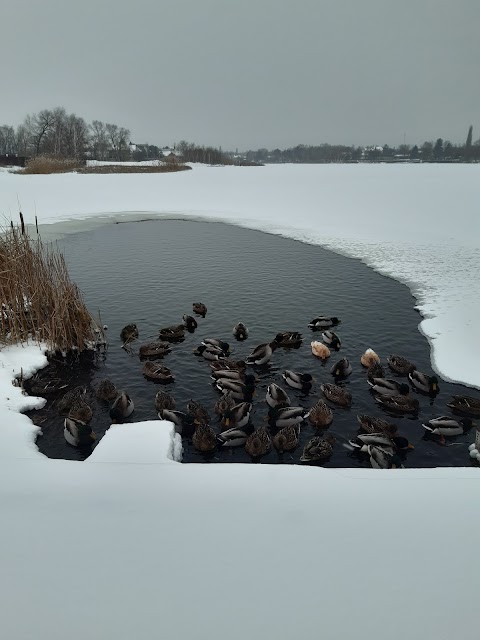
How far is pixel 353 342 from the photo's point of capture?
1049 cm

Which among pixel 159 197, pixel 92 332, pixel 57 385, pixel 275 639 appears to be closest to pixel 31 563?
pixel 275 639

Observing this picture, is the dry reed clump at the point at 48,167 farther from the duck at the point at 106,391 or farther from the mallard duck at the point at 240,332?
the duck at the point at 106,391

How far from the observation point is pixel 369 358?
923 cm

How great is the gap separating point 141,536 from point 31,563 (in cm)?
79

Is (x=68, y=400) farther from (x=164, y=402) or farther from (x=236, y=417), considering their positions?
(x=236, y=417)

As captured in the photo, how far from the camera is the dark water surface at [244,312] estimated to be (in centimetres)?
745

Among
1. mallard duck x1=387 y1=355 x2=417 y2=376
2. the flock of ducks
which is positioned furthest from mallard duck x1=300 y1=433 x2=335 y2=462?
mallard duck x1=387 y1=355 x2=417 y2=376

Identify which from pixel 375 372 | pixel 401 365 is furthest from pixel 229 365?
pixel 401 365

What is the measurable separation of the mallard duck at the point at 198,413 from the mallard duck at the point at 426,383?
12.6 feet

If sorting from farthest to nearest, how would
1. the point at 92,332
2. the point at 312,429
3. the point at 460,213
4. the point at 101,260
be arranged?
the point at 460,213
the point at 101,260
the point at 92,332
the point at 312,429

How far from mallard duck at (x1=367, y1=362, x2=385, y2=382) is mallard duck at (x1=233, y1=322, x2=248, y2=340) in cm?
304

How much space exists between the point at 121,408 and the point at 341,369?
13.6ft

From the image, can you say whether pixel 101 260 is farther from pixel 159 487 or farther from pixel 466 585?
pixel 466 585

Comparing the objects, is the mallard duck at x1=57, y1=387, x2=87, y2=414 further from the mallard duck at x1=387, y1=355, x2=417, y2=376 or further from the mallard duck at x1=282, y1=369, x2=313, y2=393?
the mallard duck at x1=387, y1=355, x2=417, y2=376
